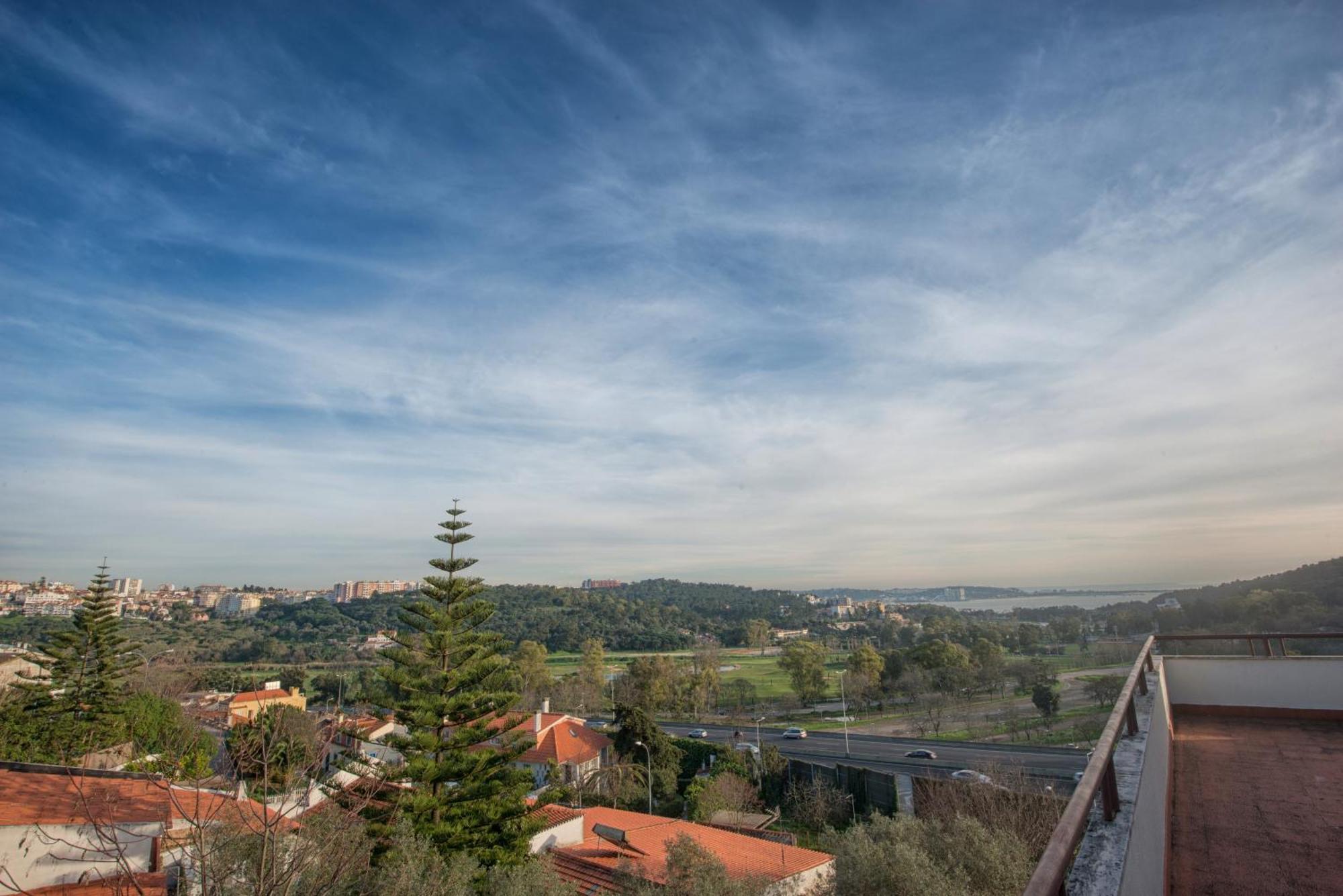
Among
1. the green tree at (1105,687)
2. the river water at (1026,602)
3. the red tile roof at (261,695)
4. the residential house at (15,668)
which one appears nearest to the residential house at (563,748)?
the red tile roof at (261,695)

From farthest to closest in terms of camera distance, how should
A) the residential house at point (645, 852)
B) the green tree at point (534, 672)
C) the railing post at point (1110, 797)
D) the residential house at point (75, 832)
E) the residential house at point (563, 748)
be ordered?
the green tree at point (534, 672) → the residential house at point (563, 748) → the residential house at point (645, 852) → the residential house at point (75, 832) → the railing post at point (1110, 797)

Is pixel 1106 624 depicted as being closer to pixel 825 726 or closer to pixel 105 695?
pixel 825 726

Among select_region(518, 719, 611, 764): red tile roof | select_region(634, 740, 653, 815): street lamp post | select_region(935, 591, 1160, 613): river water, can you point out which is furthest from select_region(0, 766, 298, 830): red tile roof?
select_region(935, 591, 1160, 613): river water

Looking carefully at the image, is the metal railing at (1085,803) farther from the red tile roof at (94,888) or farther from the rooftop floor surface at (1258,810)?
the red tile roof at (94,888)

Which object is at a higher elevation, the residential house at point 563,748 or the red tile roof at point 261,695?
the red tile roof at point 261,695

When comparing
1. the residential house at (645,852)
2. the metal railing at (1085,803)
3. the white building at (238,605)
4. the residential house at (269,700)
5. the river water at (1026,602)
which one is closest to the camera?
the metal railing at (1085,803)

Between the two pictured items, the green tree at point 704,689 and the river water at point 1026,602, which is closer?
the green tree at point 704,689

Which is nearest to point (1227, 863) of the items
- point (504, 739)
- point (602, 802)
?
point (504, 739)
